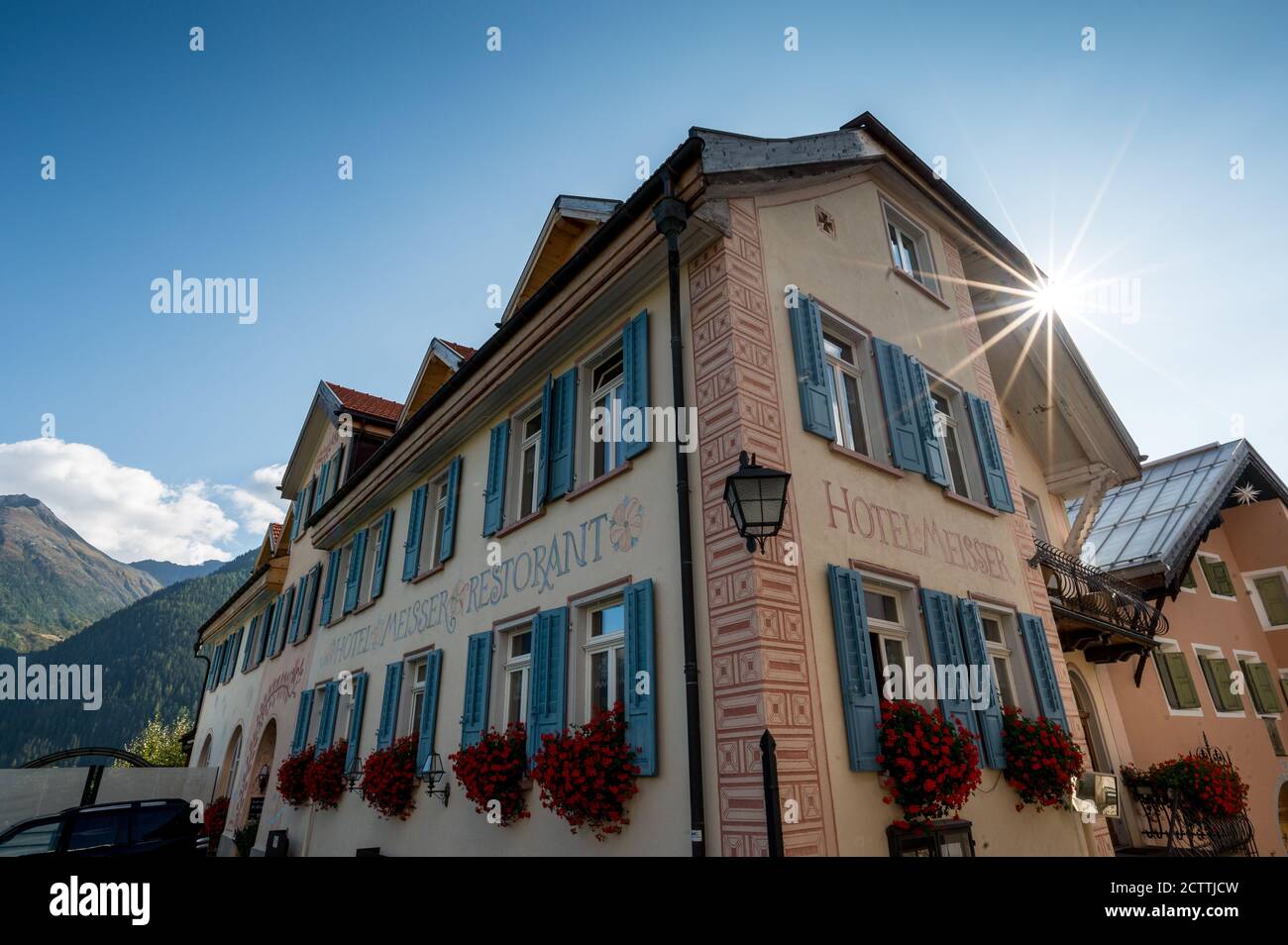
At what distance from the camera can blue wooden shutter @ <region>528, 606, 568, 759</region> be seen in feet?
22.6

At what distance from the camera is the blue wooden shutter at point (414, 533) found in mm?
11086

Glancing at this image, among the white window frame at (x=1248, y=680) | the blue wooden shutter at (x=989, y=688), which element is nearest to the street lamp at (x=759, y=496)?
the blue wooden shutter at (x=989, y=688)

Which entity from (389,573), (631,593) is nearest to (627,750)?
(631,593)

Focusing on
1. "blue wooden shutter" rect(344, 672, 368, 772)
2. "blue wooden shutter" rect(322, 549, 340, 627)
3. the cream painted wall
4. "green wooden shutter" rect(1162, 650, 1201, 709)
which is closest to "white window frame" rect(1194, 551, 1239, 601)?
"green wooden shutter" rect(1162, 650, 1201, 709)

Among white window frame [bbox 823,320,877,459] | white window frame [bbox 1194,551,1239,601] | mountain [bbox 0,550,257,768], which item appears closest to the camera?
white window frame [bbox 823,320,877,459]

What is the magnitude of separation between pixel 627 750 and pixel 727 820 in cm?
111

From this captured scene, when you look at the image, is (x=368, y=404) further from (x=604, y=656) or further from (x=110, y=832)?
(x=604, y=656)

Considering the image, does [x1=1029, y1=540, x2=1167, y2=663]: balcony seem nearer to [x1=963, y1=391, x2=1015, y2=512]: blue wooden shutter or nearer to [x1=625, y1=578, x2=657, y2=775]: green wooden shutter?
[x1=963, y1=391, x2=1015, y2=512]: blue wooden shutter

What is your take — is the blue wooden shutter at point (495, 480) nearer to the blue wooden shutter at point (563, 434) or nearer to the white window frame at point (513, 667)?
the blue wooden shutter at point (563, 434)

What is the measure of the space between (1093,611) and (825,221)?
7238 mm

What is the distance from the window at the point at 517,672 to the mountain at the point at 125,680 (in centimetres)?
13239

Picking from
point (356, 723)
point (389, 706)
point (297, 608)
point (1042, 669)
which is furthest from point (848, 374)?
point (297, 608)

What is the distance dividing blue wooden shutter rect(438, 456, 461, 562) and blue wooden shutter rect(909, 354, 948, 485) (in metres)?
6.49
